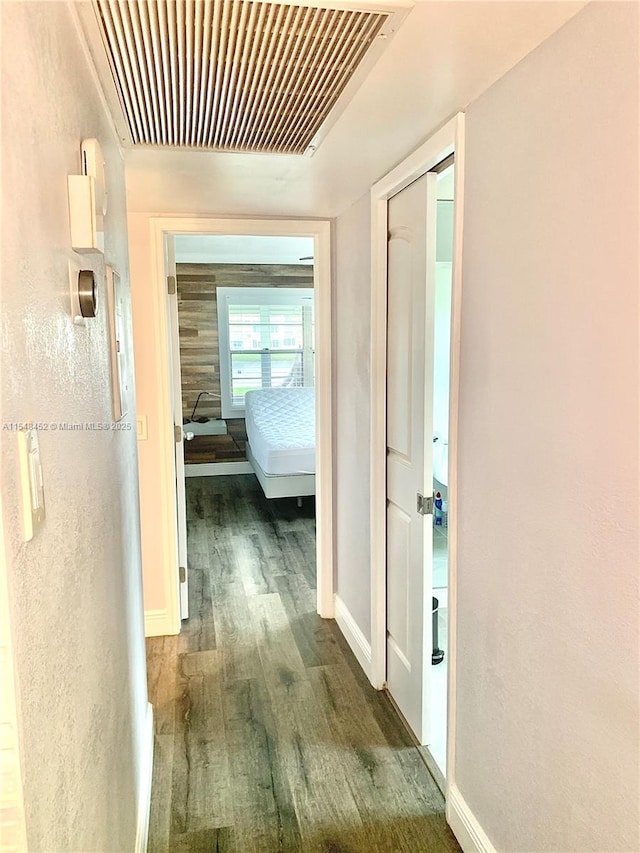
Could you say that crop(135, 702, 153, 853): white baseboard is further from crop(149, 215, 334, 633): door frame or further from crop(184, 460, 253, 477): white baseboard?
crop(184, 460, 253, 477): white baseboard

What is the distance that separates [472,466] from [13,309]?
48.9 inches

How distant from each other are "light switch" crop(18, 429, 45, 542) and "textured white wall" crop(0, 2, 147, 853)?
0.02m

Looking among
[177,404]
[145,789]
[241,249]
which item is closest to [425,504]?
[145,789]

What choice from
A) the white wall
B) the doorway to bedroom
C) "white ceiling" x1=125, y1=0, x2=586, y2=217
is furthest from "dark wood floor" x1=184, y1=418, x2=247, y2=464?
the white wall

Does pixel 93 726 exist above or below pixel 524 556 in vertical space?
below

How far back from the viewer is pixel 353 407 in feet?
9.34

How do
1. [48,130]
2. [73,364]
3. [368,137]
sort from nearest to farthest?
[48,130] → [73,364] → [368,137]

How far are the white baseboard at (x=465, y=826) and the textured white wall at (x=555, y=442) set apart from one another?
1.6 inches

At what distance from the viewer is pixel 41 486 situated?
2.65 ft

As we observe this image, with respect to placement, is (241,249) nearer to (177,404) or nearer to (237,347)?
(237,347)

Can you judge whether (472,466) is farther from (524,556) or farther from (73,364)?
(73,364)

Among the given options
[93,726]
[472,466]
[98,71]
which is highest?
[98,71]

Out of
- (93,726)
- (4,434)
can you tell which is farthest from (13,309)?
(93,726)

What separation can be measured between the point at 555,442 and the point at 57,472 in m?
0.96
